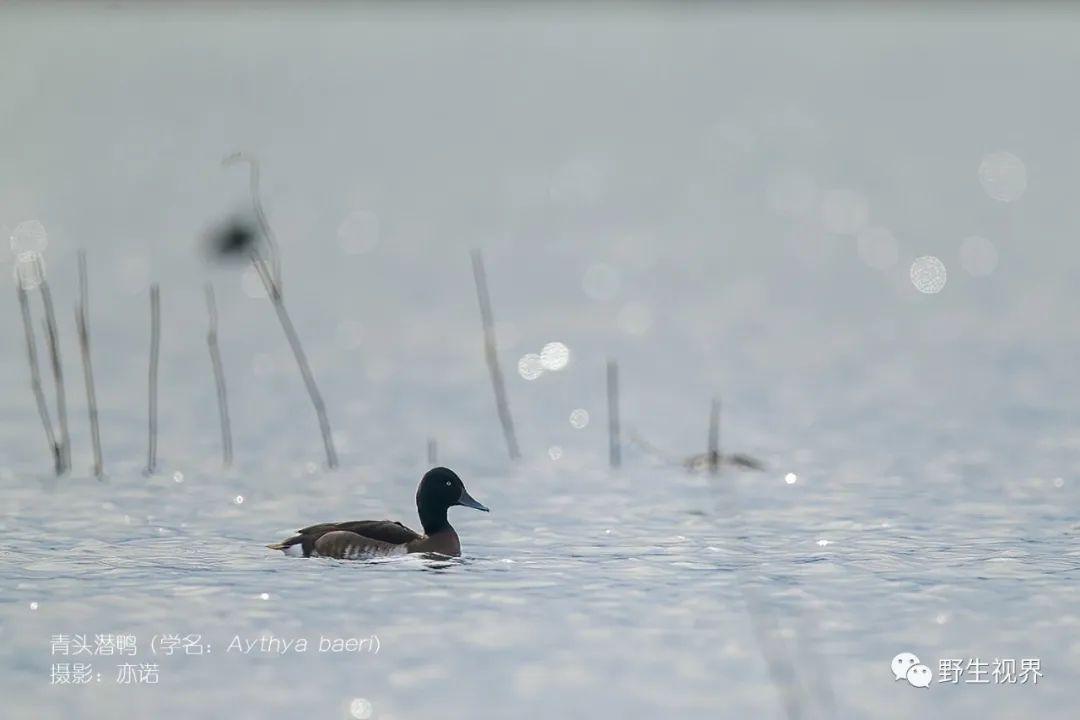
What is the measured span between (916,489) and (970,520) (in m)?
1.92

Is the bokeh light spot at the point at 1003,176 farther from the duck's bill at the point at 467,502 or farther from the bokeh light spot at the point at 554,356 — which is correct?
the duck's bill at the point at 467,502

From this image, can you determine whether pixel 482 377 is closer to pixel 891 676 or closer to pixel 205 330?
pixel 205 330

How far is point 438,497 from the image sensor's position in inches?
640

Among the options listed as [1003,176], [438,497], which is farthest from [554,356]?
[1003,176]

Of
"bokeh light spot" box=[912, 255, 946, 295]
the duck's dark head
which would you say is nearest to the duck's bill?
the duck's dark head

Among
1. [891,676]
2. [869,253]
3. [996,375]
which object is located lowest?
[891,676]

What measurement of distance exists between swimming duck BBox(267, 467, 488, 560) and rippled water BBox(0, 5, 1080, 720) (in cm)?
27

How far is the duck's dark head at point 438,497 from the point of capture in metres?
16.1

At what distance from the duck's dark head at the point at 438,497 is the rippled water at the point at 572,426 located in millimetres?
465

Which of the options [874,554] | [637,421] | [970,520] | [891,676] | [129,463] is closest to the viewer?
[891,676]

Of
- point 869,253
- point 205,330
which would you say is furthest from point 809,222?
point 205,330

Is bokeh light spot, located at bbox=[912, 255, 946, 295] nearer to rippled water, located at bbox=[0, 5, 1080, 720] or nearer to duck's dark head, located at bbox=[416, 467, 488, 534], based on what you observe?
rippled water, located at bbox=[0, 5, 1080, 720]

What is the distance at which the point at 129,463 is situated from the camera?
68.0 feet

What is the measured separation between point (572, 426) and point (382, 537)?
9316 millimetres
